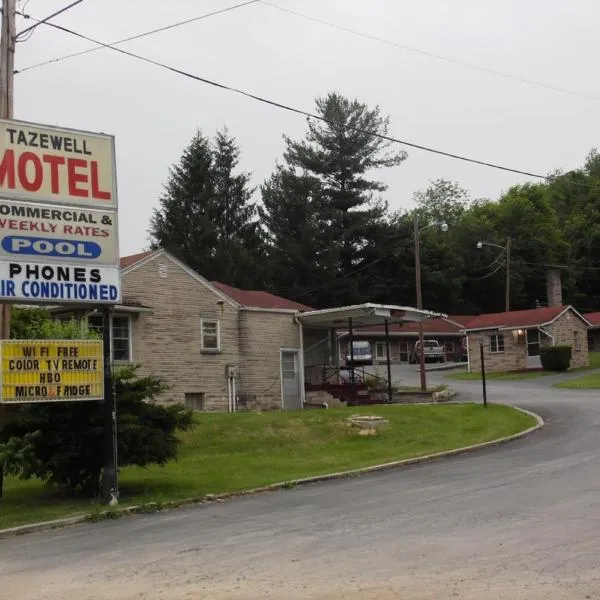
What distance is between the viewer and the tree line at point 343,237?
2704 inches

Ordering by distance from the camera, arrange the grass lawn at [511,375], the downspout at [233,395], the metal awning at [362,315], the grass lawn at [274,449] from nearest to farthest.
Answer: the grass lawn at [274,449]
the metal awning at [362,315]
the downspout at [233,395]
the grass lawn at [511,375]

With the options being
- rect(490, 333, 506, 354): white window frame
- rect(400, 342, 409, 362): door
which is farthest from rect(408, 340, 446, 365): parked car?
rect(490, 333, 506, 354): white window frame

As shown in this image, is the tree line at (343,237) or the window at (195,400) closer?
the window at (195,400)

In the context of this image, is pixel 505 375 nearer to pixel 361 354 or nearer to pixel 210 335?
pixel 361 354

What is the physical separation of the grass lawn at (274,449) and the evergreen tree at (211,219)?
39.8m

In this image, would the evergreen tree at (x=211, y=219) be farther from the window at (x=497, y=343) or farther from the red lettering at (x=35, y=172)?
the red lettering at (x=35, y=172)

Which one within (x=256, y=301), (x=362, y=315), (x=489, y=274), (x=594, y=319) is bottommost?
(x=362, y=315)

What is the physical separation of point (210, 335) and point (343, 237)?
40.9 metres

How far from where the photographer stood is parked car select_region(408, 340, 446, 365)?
210 feet

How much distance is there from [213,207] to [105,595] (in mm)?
63912

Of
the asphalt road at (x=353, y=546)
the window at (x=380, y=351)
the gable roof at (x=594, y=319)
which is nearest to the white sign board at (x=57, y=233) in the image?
the asphalt road at (x=353, y=546)

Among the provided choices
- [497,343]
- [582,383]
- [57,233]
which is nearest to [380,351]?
[497,343]

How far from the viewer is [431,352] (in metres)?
63.9

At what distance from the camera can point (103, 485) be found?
14148 millimetres
